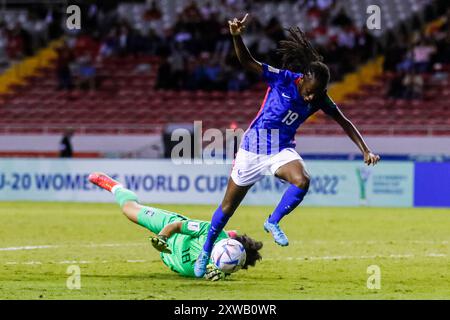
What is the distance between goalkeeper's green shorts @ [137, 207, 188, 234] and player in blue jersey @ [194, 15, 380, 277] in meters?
0.69

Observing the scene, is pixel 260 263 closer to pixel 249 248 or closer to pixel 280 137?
pixel 249 248

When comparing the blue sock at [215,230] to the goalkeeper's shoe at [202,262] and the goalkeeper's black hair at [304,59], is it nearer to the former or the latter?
the goalkeeper's shoe at [202,262]

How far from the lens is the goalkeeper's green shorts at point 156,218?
40.3ft

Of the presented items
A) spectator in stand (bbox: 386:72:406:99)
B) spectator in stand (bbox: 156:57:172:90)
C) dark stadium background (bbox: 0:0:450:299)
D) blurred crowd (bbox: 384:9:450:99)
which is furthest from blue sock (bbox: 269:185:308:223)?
spectator in stand (bbox: 156:57:172:90)

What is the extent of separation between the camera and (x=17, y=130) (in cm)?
3444

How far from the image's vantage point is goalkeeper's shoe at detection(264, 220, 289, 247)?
1143 centimetres

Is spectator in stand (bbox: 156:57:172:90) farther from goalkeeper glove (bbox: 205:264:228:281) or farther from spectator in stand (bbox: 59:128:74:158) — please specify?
goalkeeper glove (bbox: 205:264:228:281)

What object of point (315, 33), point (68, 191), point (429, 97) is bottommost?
point (68, 191)

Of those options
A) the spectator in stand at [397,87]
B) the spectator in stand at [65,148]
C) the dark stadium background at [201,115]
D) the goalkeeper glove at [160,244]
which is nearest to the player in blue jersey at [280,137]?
the goalkeeper glove at [160,244]

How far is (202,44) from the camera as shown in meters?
33.8

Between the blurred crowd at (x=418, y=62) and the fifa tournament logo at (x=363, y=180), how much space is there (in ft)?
18.0
